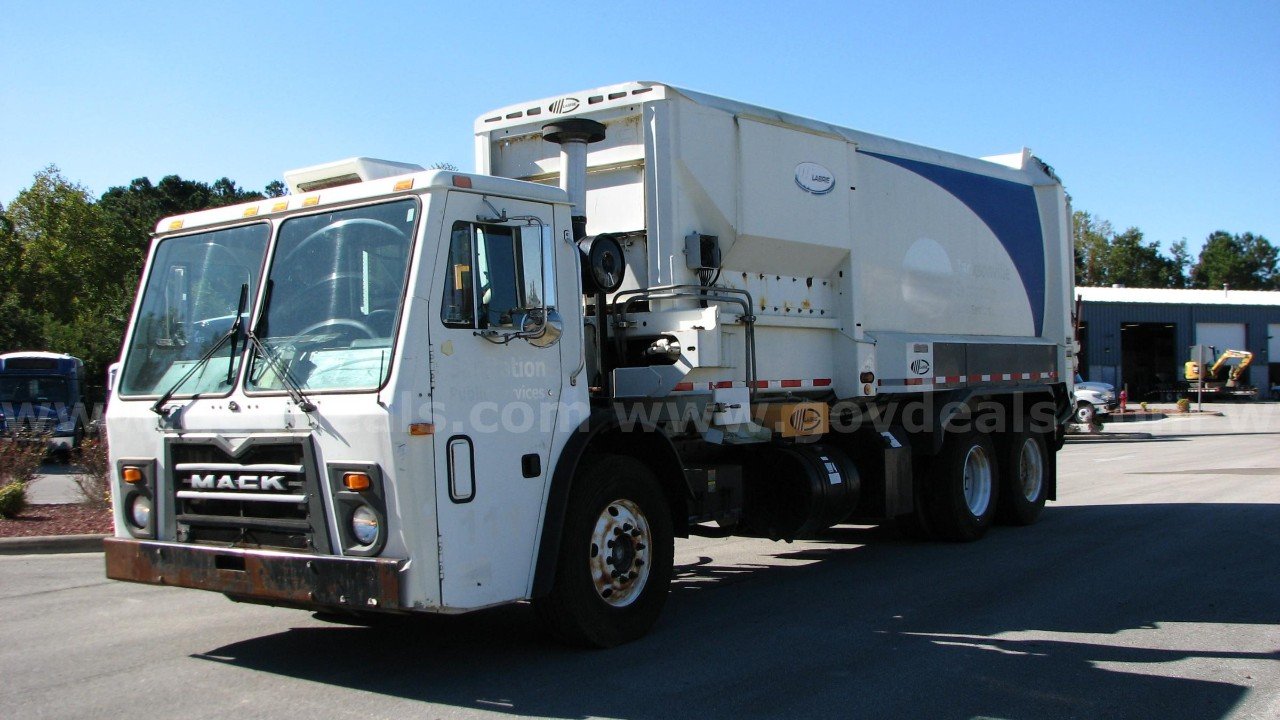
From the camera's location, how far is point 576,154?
23.1ft

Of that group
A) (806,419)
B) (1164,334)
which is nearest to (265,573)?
(806,419)

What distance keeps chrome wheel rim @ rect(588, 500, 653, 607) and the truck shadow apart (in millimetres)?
340

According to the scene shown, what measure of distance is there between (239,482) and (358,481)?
828mm

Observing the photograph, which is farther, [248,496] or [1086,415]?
[1086,415]

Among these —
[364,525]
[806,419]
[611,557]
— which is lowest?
[611,557]

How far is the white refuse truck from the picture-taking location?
17.9ft

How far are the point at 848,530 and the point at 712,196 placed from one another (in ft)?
17.8

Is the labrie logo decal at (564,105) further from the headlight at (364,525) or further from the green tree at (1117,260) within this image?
the green tree at (1117,260)

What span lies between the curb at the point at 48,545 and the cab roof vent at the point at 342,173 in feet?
18.9

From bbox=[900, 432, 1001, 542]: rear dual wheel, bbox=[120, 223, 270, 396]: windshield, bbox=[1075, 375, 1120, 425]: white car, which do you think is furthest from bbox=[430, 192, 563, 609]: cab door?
bbox=[1075, 375, 1120, 425]: white car

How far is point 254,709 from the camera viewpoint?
5336 millimetres

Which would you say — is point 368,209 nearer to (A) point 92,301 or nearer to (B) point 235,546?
(B) point 235,546

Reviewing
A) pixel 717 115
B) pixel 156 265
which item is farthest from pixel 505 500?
pixel 717 115

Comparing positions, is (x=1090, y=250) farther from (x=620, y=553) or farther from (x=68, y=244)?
(x=620, y=553)
